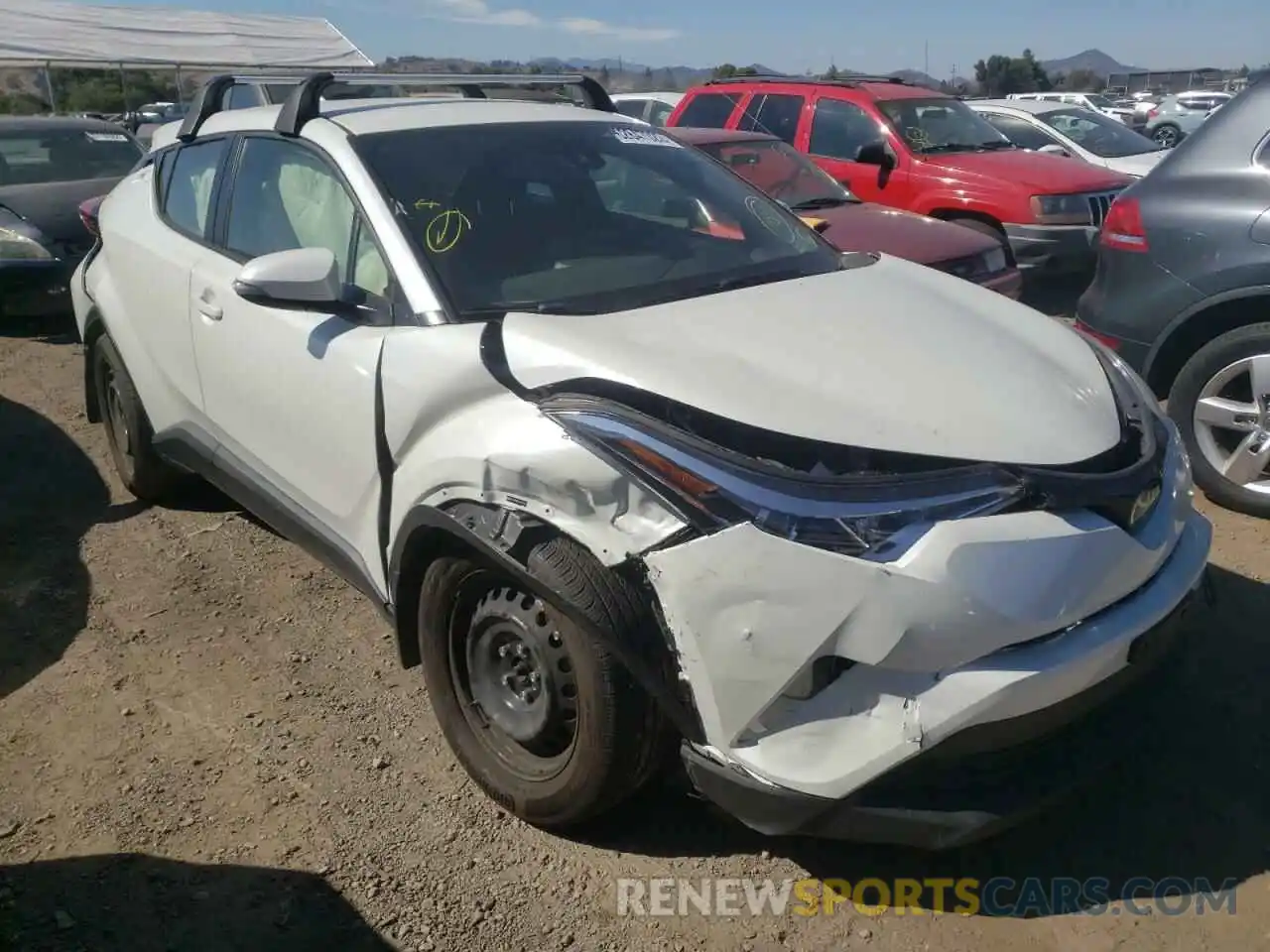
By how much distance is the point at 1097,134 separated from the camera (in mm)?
12391

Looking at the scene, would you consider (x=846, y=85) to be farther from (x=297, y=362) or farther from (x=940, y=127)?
(x=297, y=362)

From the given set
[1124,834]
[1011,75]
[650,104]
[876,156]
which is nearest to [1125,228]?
[1124,834]

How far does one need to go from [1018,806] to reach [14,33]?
24.0m

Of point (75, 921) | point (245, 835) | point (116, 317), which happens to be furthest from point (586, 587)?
point (116, 317)

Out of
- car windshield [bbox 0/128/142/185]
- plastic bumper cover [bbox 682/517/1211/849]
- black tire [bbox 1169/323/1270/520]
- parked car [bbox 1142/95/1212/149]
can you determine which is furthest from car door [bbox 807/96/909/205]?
parked car [bbox 1142/95/1212/149]

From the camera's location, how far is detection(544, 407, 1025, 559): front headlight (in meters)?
2.15

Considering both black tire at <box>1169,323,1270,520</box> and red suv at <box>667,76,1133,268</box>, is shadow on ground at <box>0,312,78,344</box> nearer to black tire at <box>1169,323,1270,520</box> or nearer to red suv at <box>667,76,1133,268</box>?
red suv at <box>667,76,1133,268</box>

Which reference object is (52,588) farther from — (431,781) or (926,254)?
(926,254)

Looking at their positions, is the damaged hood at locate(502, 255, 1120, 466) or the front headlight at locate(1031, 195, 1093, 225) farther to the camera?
the front headlight at locate(1031, 195, 1093, 225)

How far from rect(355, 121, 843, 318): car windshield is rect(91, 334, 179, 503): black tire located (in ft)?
6.34

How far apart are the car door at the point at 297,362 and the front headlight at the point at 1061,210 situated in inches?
254

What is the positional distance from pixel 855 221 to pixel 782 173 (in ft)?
3.80

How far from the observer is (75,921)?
2514 millimetres

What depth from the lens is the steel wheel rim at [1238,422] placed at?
4.29 metres
